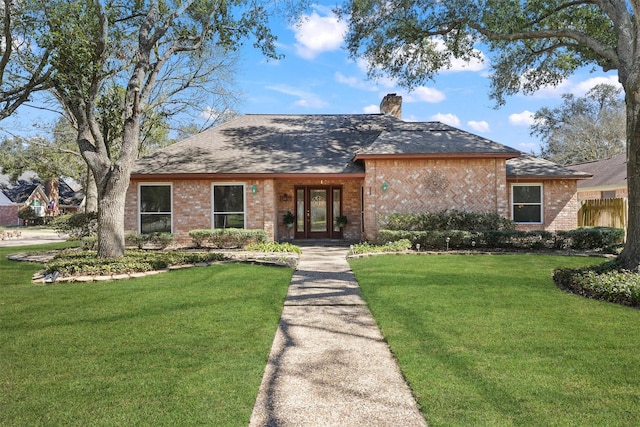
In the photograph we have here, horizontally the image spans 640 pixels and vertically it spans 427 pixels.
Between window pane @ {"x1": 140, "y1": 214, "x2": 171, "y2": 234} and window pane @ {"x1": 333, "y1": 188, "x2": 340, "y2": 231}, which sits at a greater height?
window pane @ {"x1": 333, "y1": 188, "x2": 340, "y2": 231}

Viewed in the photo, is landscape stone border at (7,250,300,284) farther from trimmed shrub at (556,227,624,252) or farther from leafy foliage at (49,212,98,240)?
trimmed shrub at (556,227,624,252)

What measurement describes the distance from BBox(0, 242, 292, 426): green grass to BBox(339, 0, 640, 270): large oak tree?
906 centimetres

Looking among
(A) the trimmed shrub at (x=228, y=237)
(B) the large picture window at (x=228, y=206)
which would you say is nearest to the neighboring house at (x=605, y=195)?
(A) the trimmed shrub at (x=228, y=237)

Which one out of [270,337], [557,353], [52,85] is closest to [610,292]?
[557,353]

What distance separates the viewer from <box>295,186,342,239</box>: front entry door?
55.5ft

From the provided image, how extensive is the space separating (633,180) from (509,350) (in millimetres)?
5359

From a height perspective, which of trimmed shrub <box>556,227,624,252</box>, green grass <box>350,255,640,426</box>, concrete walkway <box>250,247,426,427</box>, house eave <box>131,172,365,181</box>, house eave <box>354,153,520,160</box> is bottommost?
concrete walkway <box>250,247,426,427</box>

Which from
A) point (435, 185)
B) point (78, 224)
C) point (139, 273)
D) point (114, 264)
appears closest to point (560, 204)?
point (435, 185)

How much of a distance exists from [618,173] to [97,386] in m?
26.1

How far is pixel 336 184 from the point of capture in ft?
55.2

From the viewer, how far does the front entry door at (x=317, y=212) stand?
16906mm

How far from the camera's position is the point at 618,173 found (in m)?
22.2

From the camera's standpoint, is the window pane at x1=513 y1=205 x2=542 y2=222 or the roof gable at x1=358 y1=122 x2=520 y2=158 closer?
the roof gable at x1=358 y1=122 x2=520 y2=158

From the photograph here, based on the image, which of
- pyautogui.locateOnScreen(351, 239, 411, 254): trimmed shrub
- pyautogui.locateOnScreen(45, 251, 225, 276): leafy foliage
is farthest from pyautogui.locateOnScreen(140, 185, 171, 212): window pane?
pyautogui.locateOnScreen(351, 239, 411, 254): trimmed shrub
